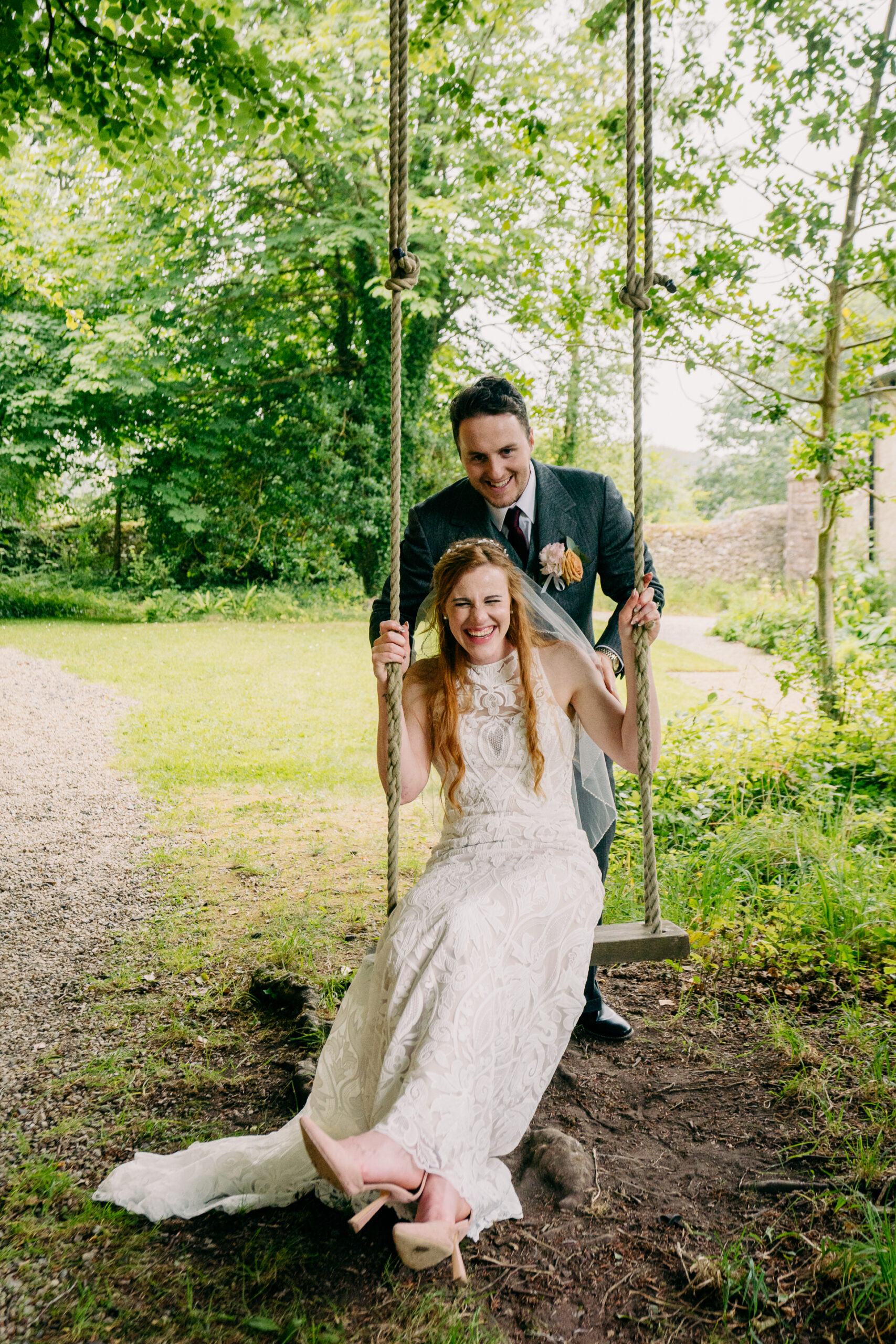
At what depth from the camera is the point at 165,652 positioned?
434 inches

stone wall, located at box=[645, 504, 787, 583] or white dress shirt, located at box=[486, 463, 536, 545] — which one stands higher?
stone wall, located at box=[645, 504, 787, 583]

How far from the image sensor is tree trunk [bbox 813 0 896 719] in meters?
4.52

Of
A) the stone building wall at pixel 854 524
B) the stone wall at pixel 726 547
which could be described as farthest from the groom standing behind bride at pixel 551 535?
the stone wall at pixel 726 547

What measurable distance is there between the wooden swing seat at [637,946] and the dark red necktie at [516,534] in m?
1.07

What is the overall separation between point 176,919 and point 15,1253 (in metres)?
2.01

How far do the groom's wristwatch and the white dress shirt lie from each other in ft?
1.18

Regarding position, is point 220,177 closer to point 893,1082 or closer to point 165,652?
point 165,652

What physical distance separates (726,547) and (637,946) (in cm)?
1431

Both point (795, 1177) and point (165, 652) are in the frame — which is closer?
point (795, 1177)

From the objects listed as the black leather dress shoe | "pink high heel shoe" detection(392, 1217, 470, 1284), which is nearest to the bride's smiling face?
the black leather dress shoe

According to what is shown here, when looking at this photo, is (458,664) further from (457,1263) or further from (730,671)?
(730,671)

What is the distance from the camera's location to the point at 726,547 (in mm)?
15672

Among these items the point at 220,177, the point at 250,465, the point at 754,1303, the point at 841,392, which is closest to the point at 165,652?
the point at 250,465

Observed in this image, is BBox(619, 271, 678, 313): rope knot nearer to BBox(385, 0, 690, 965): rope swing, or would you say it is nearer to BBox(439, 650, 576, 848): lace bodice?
BBox(385, 0, 690, 965): rope swing
